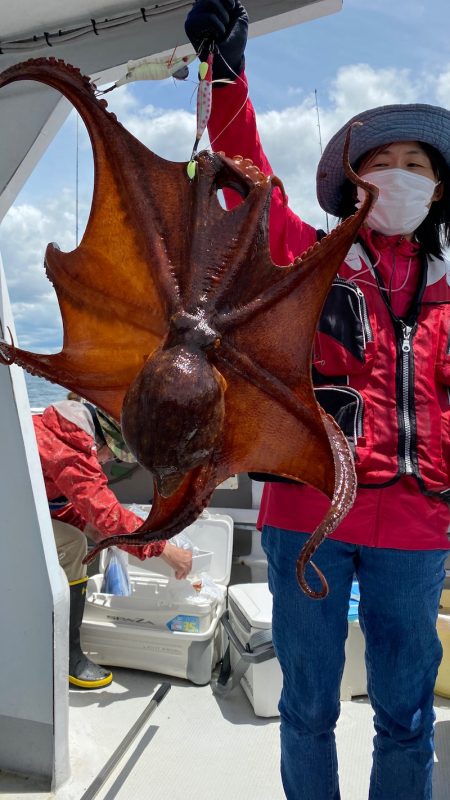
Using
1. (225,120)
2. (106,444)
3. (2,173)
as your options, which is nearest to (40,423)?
(106,444)

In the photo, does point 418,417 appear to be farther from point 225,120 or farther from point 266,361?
point 225,120

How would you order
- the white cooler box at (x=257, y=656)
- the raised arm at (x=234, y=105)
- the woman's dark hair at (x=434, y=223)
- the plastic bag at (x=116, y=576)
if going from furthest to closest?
the plastic bag at (x=116, y=576)
the white cooler box at (x=257, y=656)
the woman's dark hair at (x=434, y=223)
the raised arm at (x=234, y=105)

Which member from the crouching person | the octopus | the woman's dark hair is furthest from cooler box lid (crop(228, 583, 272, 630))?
the octopus

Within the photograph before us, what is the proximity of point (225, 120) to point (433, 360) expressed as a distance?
3.51ft

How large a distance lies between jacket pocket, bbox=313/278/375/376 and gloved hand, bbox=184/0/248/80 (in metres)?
0.78

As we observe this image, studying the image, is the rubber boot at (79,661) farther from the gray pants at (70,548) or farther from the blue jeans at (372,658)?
the blue jeans at (372,658)

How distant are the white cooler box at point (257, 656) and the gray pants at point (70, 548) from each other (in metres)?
1.12

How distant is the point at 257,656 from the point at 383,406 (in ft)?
7.36

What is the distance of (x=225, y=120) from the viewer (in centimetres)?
174

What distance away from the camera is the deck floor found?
299 centimetres

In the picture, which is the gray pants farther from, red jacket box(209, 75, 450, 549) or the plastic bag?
red jacket box(209, 75, 450, 549)

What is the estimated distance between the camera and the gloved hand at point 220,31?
1382 millimetres

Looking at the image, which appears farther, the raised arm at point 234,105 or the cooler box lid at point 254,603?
the cooler box lid at point 254,603

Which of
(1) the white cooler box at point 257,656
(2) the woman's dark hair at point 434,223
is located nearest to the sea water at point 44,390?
(2) the woman's dark hair at point 434,223
